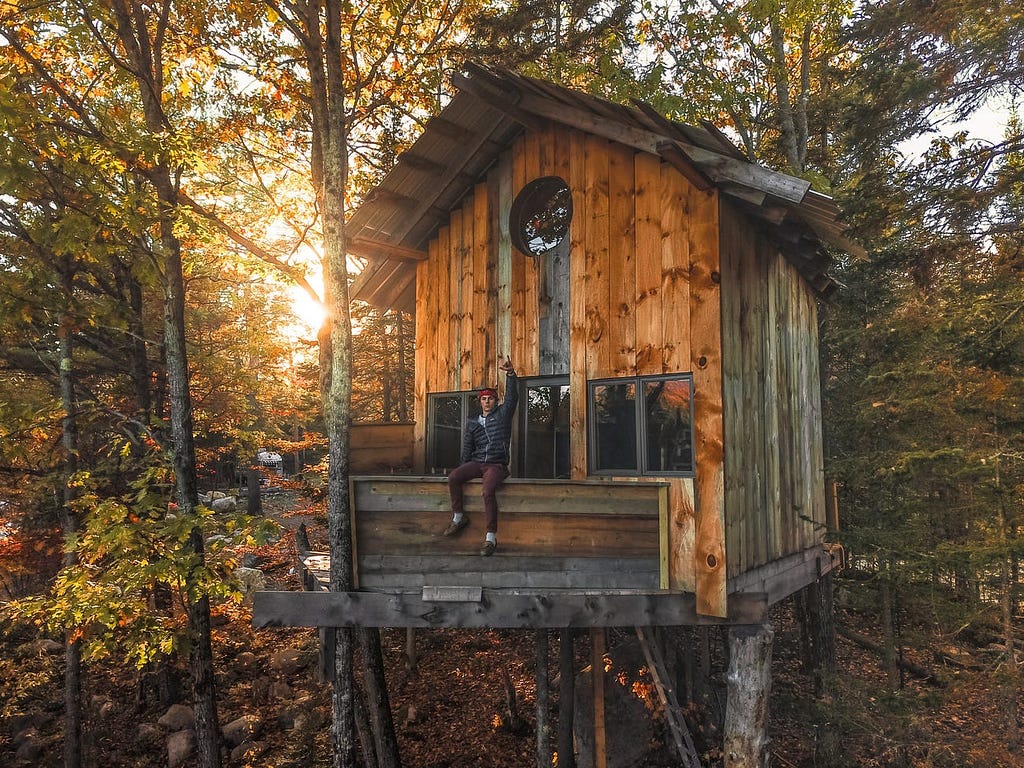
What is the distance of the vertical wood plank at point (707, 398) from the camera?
22.0ft

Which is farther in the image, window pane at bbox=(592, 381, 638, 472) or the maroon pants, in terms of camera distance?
window pane at bbox=(592, 381, 638, 472)

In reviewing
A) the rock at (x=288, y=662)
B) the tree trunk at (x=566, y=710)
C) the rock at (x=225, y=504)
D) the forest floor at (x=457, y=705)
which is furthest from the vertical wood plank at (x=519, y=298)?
the rock at (x=225, y=504)

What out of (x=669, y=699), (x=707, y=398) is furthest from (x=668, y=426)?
(x=669, y=699)

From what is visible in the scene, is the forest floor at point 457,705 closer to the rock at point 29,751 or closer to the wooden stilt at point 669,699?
the rock at point 29,751

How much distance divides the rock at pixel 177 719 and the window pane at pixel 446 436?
28.0 ft

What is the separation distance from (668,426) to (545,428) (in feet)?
6.50

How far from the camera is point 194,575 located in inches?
324

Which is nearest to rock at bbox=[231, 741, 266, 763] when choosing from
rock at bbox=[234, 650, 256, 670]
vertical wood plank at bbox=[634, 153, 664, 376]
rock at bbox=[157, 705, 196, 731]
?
rock at bbox=[157, 705, 196, 731]

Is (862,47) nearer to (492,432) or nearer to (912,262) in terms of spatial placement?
(912,262)

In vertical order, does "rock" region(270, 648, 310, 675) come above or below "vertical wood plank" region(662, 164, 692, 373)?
below

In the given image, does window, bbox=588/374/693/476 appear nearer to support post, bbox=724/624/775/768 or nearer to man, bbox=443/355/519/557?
man, bbox=443/355/519/557

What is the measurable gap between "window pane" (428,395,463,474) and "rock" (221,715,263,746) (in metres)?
7.56

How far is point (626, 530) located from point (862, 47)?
12141mm

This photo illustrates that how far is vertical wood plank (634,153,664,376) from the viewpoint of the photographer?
24.6ft
